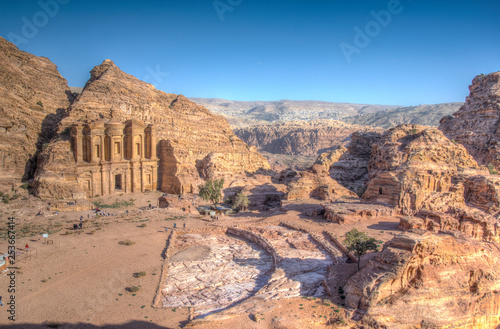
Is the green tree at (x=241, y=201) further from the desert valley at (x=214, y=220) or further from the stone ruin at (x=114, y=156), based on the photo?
the stone ruin at (x=114, y=156)

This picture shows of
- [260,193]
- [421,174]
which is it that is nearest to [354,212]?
[421,174]

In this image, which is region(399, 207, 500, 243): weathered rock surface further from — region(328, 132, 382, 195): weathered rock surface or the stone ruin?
the stone ruin

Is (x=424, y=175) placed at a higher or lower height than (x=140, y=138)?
lower

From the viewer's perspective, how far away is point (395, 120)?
159 metres

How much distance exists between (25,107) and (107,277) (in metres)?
29.3

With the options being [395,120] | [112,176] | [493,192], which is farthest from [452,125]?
[395,120]

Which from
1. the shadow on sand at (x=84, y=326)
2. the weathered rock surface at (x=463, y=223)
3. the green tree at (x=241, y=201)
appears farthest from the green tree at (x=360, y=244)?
the green tree at (x=241, y=201)

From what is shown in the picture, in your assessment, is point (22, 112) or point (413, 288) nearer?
point (413, 288)

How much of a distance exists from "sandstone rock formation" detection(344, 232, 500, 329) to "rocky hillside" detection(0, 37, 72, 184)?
1288 inches

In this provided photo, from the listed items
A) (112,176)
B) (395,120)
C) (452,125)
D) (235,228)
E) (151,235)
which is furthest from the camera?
(395,120)

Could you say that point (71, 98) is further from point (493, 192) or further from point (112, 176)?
point (493, 192)

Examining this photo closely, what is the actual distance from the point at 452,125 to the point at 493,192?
25.4 metres

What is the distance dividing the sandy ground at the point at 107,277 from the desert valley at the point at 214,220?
0.09 metres

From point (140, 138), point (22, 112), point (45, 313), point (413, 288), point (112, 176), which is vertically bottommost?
point (45, 313)
